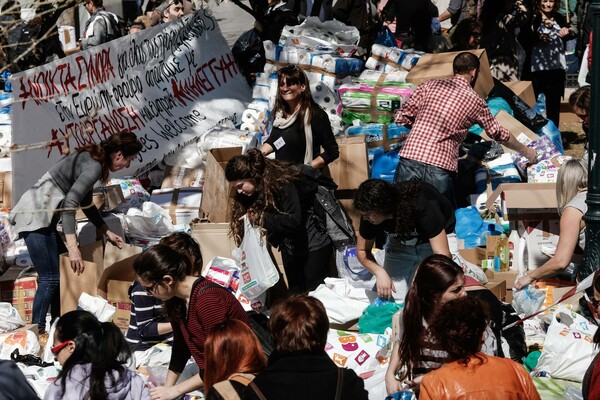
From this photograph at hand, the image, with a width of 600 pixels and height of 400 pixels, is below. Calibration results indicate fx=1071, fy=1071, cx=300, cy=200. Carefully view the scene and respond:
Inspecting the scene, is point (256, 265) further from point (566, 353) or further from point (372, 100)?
point (372, 100)

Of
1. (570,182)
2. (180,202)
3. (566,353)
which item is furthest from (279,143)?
(566,353)

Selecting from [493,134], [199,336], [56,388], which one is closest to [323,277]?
[493,134]

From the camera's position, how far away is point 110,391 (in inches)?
194

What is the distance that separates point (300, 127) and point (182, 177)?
2461 mm

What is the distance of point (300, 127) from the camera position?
7.79 metres

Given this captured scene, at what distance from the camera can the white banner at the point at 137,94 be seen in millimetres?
9586

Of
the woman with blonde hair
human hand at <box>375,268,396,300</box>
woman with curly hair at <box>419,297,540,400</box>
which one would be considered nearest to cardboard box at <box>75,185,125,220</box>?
human hand at <box>375,268,396,300</box>

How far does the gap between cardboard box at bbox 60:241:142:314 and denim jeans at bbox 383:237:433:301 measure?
206 centimetres

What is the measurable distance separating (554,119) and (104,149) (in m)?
5.76

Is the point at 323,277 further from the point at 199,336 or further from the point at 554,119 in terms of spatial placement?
the point at 554,119

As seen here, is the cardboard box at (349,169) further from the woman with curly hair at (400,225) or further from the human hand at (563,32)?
the human hand at (563,32)

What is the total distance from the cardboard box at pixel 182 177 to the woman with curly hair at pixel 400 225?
3.55m

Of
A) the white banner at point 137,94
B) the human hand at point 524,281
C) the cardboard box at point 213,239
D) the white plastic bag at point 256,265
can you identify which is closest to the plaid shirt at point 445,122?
the human hand at point 524,281

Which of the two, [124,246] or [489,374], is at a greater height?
[489,374]
